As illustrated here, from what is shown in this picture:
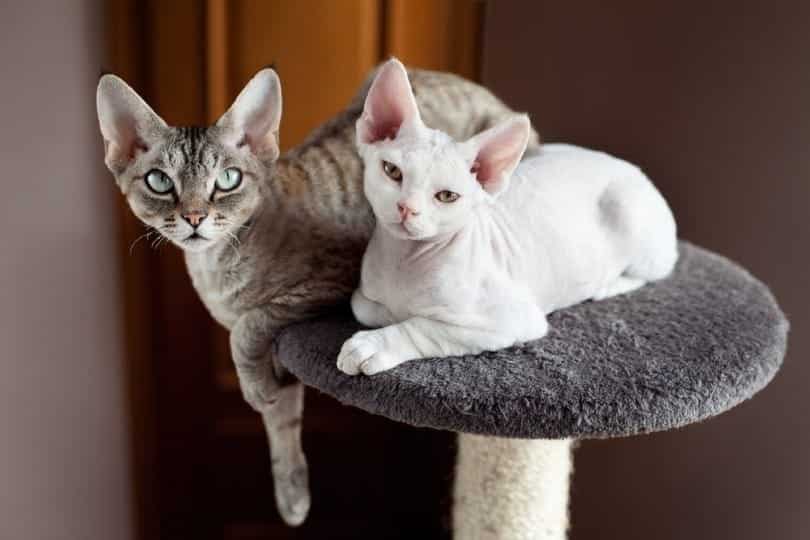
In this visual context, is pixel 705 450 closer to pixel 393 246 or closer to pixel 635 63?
pixel 635 63

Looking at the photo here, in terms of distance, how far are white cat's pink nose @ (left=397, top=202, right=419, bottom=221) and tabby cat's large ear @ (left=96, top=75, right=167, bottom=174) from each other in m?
0.30

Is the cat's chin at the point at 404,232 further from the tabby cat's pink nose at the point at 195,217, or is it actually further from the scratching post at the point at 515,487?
the scratching post at the point at 515,487

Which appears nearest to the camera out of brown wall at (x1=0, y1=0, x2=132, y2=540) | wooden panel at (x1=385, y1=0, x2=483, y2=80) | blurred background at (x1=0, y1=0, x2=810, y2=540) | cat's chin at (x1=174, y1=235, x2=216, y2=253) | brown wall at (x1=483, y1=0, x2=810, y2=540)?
cat's chin at (x1=174, y1=235, x2=216, y2=253)

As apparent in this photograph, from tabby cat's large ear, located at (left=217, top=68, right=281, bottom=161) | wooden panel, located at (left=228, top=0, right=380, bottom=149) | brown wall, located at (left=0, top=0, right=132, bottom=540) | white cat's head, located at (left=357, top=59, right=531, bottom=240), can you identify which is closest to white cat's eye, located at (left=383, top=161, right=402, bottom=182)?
white cat's head, located at (left=357, top=59, right=531, bottom=240)

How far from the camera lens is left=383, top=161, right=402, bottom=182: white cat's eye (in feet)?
2.88

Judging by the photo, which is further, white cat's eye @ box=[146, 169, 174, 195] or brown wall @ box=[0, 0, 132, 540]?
brown wall @ box=[0, 0, 132, 540]

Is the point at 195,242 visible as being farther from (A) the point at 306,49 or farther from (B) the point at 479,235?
(A) the point at 306,49

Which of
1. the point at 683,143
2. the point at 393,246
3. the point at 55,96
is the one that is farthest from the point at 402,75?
the point at 683,143

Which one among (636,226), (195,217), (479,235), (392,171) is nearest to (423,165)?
(392,171)

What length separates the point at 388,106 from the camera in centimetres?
89

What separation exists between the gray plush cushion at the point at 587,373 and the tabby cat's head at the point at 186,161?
189 millimetres

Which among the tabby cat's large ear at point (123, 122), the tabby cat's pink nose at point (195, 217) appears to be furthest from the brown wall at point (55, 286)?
the tabby cat's pink nose at point (195, 217)

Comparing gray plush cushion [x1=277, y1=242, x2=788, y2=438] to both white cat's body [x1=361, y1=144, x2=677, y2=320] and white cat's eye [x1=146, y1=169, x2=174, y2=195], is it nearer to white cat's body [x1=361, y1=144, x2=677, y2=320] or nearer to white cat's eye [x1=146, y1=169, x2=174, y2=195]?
white cat's body [x1=361, y1=144, x2=677, y2=320]

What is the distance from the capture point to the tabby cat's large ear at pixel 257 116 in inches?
37.1
